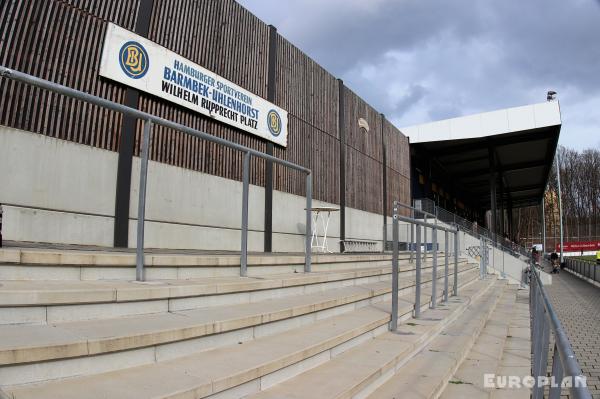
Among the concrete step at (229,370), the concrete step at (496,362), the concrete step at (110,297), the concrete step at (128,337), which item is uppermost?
the concrete step at (110,297)

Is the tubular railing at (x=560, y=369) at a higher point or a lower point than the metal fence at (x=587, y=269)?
higher

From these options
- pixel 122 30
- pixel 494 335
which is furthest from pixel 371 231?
pixel 122 30

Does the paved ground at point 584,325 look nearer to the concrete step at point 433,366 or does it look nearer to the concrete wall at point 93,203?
the concrete step at point 433,366

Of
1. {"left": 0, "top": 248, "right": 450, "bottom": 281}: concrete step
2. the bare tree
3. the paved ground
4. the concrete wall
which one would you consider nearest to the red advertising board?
the bare tree

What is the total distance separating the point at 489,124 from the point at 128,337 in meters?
21.8

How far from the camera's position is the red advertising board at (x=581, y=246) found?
176 ft

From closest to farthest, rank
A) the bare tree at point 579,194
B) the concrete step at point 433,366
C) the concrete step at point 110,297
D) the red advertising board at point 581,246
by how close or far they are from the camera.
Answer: the concrete step at point 110,297
the concrete step at point 433,366
the red advertising board at point 581,246
the bare tree at point 579,194

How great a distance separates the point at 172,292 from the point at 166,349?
0.62m

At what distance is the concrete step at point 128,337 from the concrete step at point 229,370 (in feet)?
0.17

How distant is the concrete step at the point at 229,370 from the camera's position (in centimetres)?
199

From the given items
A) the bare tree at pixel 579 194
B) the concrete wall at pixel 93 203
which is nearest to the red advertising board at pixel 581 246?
the bare tree at pixel 579 194

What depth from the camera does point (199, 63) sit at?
8414 mm

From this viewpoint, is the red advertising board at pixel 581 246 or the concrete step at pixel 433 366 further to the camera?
the red advertising board at pixel 581 246

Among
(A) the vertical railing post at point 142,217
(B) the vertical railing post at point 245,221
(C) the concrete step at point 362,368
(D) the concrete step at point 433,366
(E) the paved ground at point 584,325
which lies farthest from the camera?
(E) the paved ground at point 584,325
